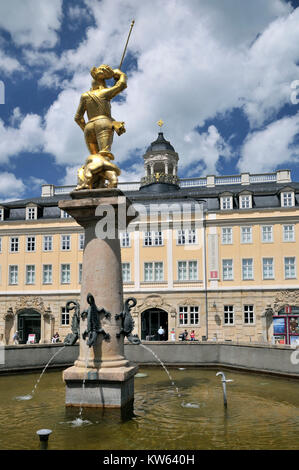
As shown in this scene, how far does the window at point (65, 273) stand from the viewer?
39.0m

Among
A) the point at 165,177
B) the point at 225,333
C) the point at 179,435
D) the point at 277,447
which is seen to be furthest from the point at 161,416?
the point at 165,177

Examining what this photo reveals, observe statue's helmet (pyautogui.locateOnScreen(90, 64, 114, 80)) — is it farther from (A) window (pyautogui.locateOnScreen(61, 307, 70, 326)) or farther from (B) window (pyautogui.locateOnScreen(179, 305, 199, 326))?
(A) window (pyautogui.locateOnScreen(61, 307, 70, 326))

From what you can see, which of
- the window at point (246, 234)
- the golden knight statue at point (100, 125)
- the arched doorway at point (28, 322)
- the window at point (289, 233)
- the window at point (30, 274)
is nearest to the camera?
the golden knight statue at point (100, 125)

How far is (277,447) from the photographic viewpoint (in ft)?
21.2

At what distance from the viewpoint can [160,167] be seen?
50.4 metres

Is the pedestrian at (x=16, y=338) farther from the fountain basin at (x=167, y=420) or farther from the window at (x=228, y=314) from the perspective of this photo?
the fountain basin at (x=167, y=420)

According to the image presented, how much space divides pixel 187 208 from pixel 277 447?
31.9m

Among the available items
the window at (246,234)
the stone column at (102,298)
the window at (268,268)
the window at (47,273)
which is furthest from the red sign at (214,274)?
the stone column at (102,298)

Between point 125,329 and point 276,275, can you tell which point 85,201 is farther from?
point 276,275

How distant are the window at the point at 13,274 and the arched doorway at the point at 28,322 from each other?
2.72 m

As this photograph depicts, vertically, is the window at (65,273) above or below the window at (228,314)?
above

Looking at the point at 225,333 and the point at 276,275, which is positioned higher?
the point at 276,275

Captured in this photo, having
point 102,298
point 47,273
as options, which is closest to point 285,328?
point 47,273

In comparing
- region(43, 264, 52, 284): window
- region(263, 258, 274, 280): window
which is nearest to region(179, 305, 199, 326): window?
region(263, 258, 274, 280): window
